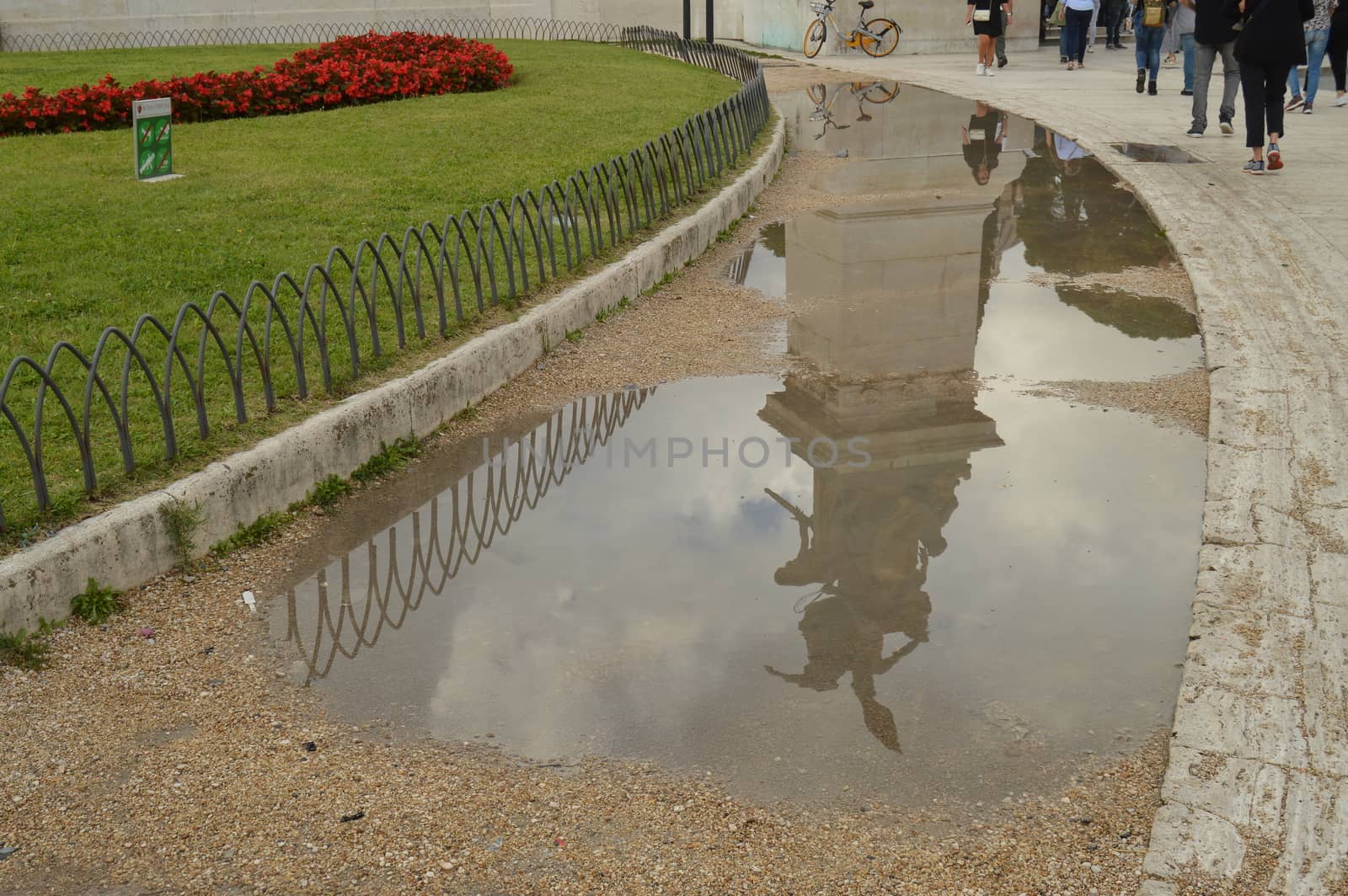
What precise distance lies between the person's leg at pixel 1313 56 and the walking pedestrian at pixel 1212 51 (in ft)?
8.65

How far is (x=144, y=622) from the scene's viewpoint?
4.48 m

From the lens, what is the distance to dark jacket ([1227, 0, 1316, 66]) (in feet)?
36.7

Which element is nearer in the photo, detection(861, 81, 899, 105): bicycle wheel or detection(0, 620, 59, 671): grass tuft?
detection(0, 620, 59, 671): grass tuft

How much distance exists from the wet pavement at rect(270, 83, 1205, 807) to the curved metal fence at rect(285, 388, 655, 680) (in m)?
0.01

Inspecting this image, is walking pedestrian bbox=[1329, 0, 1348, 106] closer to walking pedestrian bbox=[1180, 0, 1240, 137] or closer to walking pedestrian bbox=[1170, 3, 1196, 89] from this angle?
walking pedestrian bbox=[1170, 3, 1196, 89]

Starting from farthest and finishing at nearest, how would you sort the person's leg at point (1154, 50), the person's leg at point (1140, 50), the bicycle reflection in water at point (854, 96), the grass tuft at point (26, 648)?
the person's leg at point (1140, 50) < the person's leg at point (1154, 50) < the bicycle reflection in water at point (854, 96) < the grass tuft at point (26, 648)

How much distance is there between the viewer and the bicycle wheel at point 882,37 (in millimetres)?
26875

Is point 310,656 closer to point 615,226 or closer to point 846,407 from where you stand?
point 846,407

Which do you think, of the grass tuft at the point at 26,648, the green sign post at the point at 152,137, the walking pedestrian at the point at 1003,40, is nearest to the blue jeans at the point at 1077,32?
the walking pedestrian at the point at 1003,40

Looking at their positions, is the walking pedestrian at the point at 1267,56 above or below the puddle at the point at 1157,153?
above

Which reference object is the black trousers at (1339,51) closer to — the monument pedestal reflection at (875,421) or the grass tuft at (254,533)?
the monument pedestal reflection at (875,421)

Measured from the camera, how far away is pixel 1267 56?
11328mm

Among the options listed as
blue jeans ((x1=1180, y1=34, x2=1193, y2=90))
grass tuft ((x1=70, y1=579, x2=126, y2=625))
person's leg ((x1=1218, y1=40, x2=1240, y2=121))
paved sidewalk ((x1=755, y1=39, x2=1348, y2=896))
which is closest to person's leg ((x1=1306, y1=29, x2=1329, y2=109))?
blue jeans ((x1=1180, y1=34, x2=1193, y2=90))

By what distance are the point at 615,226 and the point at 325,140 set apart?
615cm
